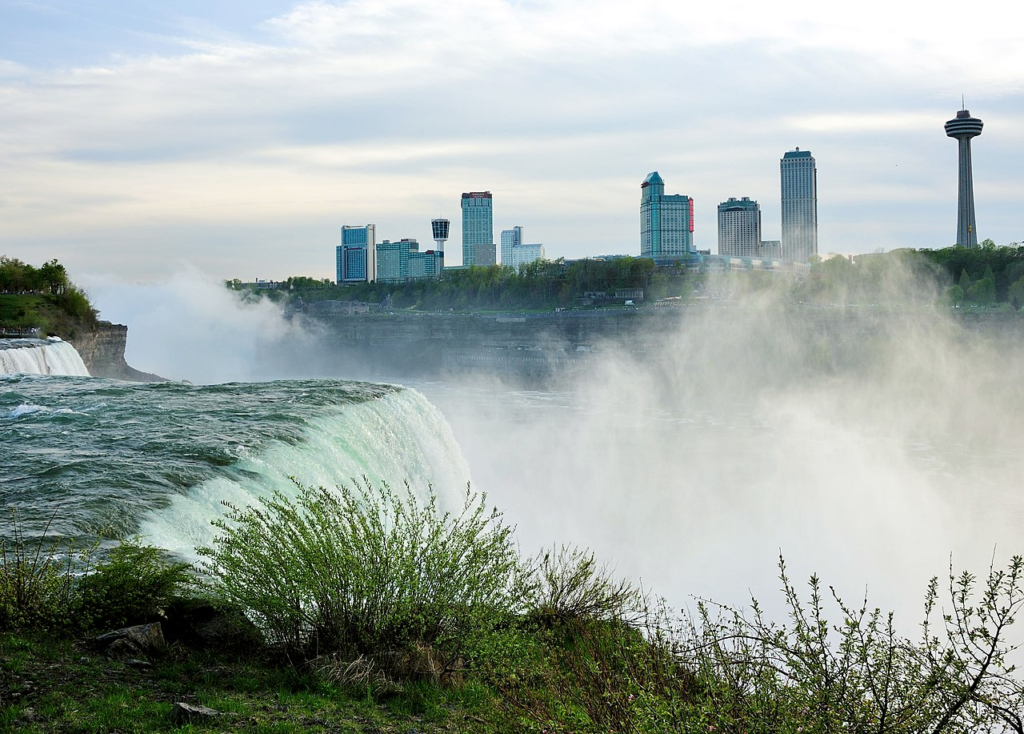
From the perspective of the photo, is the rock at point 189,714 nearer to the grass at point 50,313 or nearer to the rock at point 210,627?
the rock at point 210,627

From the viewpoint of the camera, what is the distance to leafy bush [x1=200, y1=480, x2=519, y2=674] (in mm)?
7391

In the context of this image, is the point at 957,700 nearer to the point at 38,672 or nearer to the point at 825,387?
the point at 38,672

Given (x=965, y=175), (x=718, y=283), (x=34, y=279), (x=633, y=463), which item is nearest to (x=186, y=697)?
(x=633, y=463)

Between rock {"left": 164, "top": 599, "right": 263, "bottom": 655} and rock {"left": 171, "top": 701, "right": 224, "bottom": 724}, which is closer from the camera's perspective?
rock {"left": 171, "top": 701, "right": 224, "bottom": 724}

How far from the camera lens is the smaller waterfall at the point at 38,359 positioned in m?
27.1

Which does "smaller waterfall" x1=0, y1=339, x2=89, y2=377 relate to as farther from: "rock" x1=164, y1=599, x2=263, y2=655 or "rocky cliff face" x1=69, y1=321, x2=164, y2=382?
"rock" x1=164, y1=599, x2=263, y2=655

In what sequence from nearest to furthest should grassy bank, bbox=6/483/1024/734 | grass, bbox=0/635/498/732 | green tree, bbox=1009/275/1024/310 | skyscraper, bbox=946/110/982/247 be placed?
grass, bbox=0/635/498/732, grassy bank, bbox=6/483/1024/734, green tree, bbox=1009/275/1024/310, skyscraper, bbox=946/110/982/247

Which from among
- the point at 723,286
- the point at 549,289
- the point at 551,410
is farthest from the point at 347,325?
the point at 551,410

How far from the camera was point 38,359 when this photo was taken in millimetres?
28875

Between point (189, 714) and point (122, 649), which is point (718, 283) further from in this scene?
point (189, 714)

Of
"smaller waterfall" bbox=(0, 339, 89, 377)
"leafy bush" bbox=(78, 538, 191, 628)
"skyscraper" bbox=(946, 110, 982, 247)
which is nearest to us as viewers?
"leafy bush" bbox=(78, 538, 191, 628)

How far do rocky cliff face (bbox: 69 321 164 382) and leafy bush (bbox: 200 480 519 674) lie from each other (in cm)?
3711

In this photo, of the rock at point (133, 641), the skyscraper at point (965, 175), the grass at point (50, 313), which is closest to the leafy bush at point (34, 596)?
the rock at point (133, 641)

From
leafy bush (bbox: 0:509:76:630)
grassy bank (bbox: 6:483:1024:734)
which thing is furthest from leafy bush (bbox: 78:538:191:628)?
leafy bush (bbox: 0:509:76:630)
